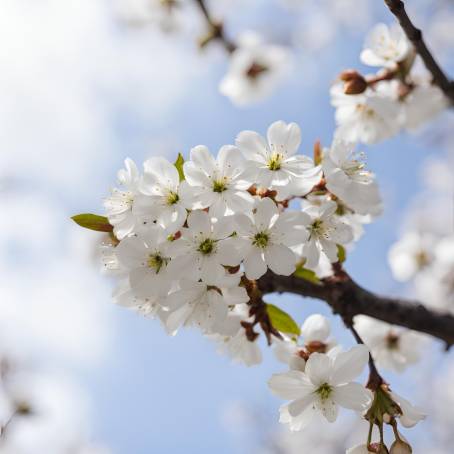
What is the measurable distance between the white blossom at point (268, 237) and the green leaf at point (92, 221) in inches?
15.7

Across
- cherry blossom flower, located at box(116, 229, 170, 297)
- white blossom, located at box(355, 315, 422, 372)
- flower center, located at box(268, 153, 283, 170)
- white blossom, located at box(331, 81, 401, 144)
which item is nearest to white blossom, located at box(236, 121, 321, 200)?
flower center, located at box(268, 153, 283, 170)

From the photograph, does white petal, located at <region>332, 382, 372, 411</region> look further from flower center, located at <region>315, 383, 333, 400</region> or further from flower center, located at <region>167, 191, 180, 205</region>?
flower center, located at <region>167, 191, 180, 205</region>

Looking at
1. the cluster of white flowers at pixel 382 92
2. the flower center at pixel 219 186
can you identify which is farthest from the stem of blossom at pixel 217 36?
the flower center at pixel 219 186

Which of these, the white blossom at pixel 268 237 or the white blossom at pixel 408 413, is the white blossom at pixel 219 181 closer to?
the white blossom at pixel 268 237

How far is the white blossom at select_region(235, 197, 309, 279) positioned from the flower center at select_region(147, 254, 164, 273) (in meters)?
0.21

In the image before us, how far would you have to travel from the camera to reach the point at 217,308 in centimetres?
149

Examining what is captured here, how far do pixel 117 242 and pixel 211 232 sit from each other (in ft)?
1.08

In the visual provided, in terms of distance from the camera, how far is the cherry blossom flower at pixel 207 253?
4.66 feet

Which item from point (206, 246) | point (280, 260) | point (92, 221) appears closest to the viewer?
point (206, 246)

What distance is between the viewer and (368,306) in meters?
1.91

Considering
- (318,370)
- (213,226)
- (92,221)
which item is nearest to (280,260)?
(213,226)

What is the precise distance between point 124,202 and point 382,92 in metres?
1.33

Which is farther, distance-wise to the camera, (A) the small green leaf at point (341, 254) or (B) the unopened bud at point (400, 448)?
(A) the small green leaf at point (341, 254)

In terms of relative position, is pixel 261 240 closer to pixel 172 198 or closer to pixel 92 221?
pixel 172 198
